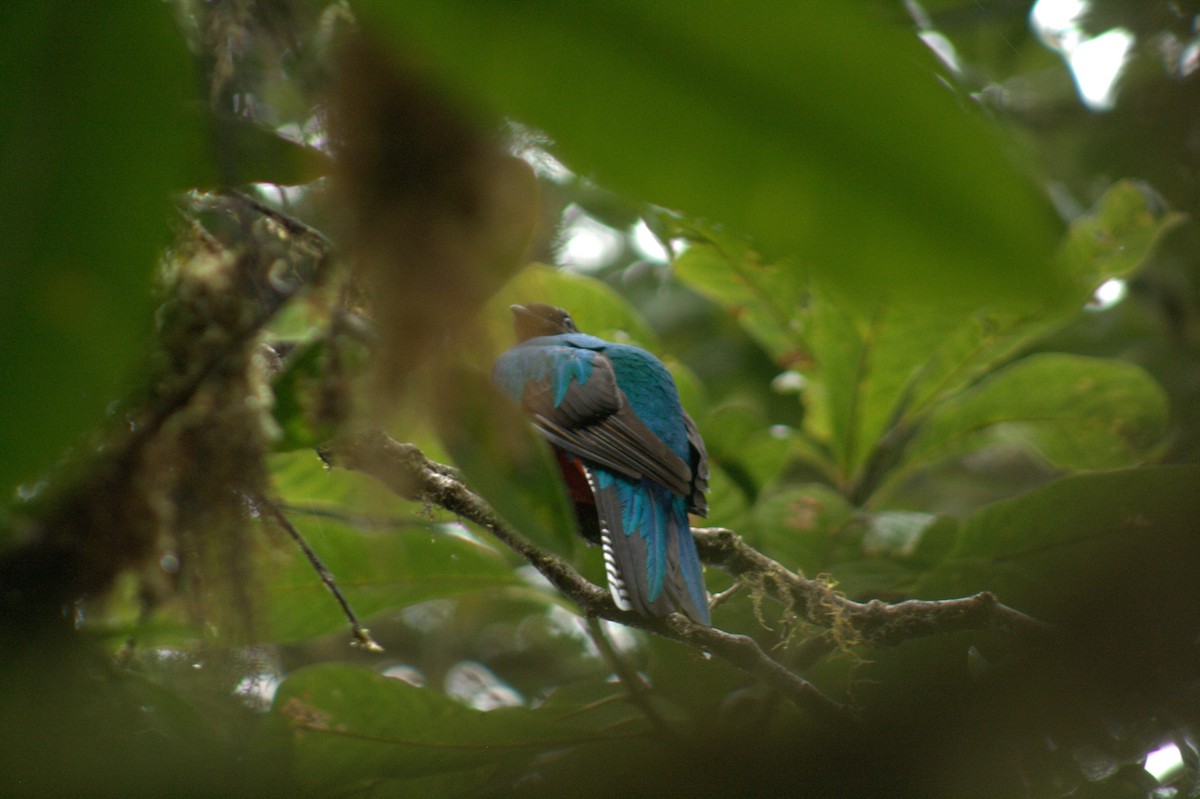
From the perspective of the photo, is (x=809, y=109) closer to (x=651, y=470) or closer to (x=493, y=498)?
(x=493, y=498)

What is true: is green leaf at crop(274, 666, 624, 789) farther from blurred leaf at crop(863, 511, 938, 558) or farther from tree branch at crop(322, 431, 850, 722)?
blurred leaf at crop(863, 511, 938, 558)

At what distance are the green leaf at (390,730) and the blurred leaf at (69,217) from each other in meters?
1.73

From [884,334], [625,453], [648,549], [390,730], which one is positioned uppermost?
[884,334]

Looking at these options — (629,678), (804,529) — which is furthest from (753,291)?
(629,678)

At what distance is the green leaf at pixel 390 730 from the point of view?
205 centimetres

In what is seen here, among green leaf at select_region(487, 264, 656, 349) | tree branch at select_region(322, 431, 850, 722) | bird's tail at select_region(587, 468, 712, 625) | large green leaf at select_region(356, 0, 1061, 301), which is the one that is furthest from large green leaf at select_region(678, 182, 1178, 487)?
large green leaf at select_region(356, 0, 1061, 301)

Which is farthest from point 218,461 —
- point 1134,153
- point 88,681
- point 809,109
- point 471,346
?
point 1134,153

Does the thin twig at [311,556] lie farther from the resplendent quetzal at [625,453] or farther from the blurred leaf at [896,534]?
the blurred leaf at [896,534]

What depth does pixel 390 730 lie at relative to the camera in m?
2.10

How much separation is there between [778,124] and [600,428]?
7.07 feet

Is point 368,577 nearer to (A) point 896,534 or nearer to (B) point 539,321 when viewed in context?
(B) point 539,321

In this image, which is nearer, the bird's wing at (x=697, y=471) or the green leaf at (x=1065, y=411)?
the bird's wing at (x=697, y=471)

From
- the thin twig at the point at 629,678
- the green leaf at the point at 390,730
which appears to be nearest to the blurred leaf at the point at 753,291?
the thin twig at the point at 629,678

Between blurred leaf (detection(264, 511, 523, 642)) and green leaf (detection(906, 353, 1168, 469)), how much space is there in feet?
4.45
